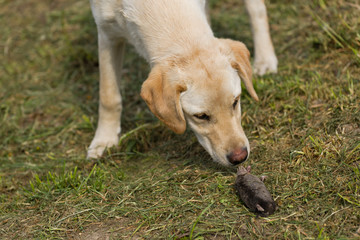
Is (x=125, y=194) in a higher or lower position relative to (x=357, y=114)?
lower

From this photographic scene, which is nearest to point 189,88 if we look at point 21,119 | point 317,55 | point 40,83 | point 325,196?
point 325,196

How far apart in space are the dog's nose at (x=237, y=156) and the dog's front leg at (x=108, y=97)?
1.72m

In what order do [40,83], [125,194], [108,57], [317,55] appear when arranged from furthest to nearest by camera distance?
[40,83] < [317,55] < [108,57] < [125,194]

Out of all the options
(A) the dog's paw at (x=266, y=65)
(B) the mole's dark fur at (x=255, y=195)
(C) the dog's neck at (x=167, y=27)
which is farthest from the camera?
(A) the dog's paw at (x=266, y=65)

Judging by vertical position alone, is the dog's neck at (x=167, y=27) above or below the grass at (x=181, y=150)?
above

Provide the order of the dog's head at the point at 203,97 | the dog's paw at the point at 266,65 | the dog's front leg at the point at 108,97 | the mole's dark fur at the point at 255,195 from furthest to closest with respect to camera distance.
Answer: the dog's paw at the point at 266,65 < the dog's front leg at the point at 108,97 < the dog's head at the point at 203,97 < the mole's dark fur at the point at 255,195

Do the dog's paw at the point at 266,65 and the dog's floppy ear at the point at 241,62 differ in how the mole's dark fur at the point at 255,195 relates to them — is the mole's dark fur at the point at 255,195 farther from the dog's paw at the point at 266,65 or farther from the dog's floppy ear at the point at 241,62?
the dog's paw at the point at 266,65

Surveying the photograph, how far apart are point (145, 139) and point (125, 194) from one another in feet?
3.51

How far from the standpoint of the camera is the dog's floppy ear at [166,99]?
368cm

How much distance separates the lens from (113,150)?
16.3 feet

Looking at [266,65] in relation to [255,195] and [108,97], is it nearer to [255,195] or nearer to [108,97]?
[108,97]

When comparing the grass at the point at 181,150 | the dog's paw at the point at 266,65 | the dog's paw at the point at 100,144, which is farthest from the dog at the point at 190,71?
the dog's paw at the point at 266,65

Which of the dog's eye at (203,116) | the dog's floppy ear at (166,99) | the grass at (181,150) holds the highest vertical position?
the dog's floppy ear at (166,99)

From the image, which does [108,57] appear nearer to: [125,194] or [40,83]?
[125,194]
